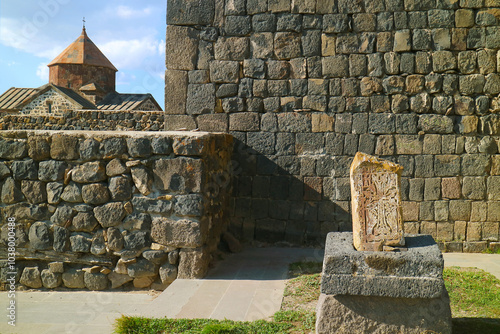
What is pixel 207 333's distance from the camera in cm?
365

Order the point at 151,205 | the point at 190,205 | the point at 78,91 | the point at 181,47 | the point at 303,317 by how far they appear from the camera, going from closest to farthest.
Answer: the point at 303,317 < the point at 190,205 < the point at 151,205 < the point at 181,47 < the point at 78,91

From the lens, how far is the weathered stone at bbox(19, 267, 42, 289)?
5534mm

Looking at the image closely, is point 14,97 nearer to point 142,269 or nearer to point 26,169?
point 26,169

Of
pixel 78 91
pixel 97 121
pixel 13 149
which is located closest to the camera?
pixel 13 149

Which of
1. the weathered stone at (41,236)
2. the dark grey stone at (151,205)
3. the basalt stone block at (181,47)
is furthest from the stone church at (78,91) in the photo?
the dark grey stone at (151,205)

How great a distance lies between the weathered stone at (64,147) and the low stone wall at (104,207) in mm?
12

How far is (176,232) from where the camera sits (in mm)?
5238

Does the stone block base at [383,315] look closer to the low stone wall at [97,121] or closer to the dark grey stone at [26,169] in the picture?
the dark grey stone at [26,169]

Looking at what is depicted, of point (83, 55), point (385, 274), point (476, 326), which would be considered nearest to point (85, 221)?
point (385, 274)

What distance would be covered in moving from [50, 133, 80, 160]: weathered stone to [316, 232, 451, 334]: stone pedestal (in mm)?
3366

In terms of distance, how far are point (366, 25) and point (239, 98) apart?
84.9 inches

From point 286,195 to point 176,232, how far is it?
7.57ft

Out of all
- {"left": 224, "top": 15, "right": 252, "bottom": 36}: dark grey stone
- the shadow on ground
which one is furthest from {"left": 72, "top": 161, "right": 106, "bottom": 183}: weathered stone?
the shadow on ground

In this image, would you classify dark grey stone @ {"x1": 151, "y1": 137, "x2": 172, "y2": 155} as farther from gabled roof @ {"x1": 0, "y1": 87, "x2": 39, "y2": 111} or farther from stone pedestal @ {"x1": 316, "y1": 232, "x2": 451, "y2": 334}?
gabled roof @ {"x1": 0, "y1": 87, "x2": 39, "y2": 111}
